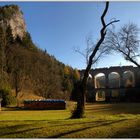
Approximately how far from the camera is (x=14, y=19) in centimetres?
7525

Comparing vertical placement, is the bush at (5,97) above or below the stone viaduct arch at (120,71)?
below

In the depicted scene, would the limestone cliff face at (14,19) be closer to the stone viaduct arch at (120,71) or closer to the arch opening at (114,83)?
the stone viaduct arch at (120,71)

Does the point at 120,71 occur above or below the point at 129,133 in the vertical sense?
above

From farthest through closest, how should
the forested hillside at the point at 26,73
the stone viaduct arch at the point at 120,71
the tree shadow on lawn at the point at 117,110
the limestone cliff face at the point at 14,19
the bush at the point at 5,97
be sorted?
1. the stone viaduct arch at the point at 120,71
2. the limestone cliff face at the point at 14,19
3. the forested hillside at the point at 26,73
4. the bush at the point at 5,97
5. the tree shadow on lawn at the point at 117,110

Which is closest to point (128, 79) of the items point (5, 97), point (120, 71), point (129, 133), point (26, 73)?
point (120, 71)

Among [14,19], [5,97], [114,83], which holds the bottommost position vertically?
Answer: [5,97]

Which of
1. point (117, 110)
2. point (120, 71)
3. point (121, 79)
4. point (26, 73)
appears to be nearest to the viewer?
point (117, 110)

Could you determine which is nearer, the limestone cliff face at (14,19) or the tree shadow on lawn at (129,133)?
the tree shadow on lawn at (129,133)

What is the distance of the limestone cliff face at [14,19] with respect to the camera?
6988 cm

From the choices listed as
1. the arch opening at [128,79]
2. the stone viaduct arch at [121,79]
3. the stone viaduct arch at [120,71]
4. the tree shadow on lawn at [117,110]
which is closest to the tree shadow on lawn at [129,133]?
the tree shadow on lawn at [117,110]

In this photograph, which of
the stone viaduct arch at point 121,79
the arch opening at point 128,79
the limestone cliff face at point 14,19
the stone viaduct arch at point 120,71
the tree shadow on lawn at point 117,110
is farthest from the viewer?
the arch opening at point 128,79

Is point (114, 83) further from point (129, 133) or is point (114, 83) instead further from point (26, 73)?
point (129, 133)

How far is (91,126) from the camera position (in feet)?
32.7

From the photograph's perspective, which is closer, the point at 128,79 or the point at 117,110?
the point at 117,110
